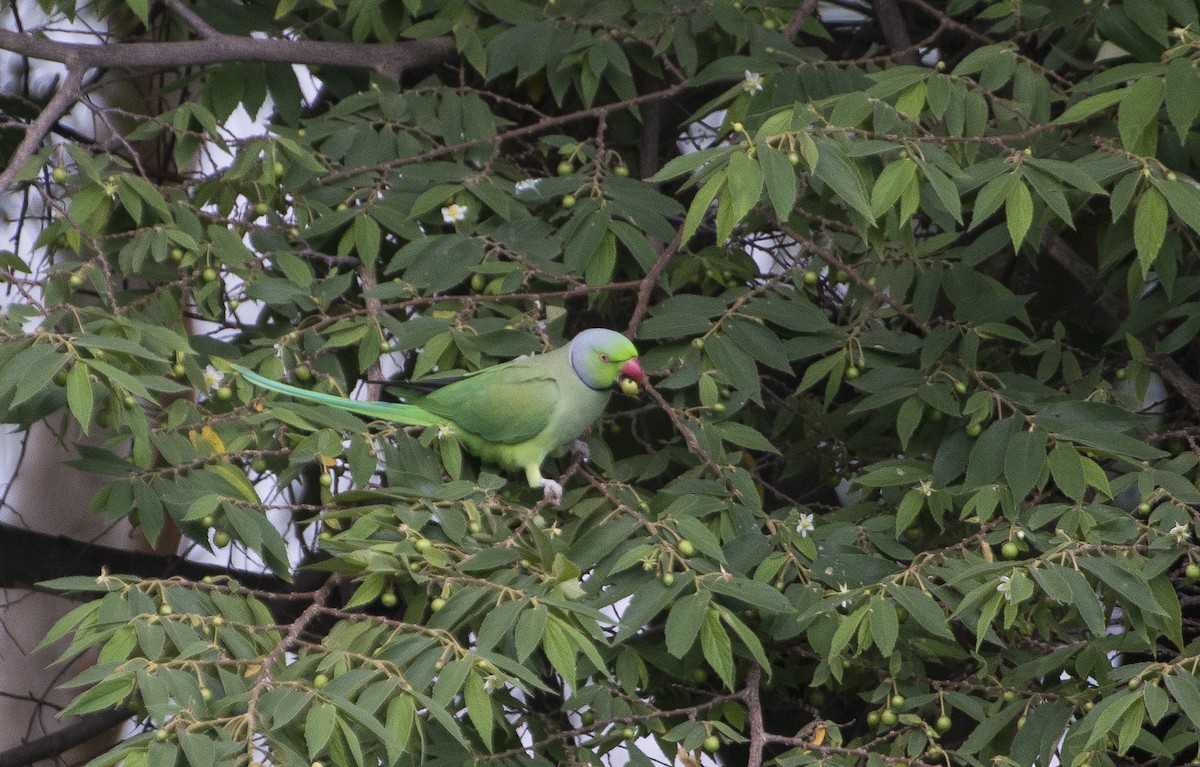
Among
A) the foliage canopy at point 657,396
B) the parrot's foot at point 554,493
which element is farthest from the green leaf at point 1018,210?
the parrot's foot at point 554,493

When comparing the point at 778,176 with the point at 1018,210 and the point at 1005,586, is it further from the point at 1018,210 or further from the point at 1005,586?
the point at 1005,586

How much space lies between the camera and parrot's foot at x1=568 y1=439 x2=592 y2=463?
2845 millimetres

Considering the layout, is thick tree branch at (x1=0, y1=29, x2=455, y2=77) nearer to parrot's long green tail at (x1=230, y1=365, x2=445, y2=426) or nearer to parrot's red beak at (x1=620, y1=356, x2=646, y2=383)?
parrot's long green tail at (x1=230, y1=365, x2=445, y2=426)

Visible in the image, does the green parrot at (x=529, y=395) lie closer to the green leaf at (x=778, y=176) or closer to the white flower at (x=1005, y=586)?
the green leaf at (x=778, y=176)

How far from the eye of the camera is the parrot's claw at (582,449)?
9.36 ft

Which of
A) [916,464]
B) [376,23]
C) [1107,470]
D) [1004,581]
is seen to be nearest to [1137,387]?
[1107,470]

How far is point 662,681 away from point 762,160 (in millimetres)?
1118

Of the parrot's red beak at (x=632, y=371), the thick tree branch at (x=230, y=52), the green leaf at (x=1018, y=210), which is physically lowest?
the parrot's red beak at (x=632, y=371)

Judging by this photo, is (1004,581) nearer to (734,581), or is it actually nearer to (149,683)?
(734,581)

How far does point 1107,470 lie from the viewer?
2.87 m

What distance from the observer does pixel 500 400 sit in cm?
268

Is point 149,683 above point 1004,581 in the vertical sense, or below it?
above

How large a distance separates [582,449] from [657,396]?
0.38m

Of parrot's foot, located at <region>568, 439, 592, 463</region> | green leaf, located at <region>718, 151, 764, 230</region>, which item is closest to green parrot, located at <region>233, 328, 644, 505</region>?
parrot's foot, located at <region>568, 439, 592, 463</region>
